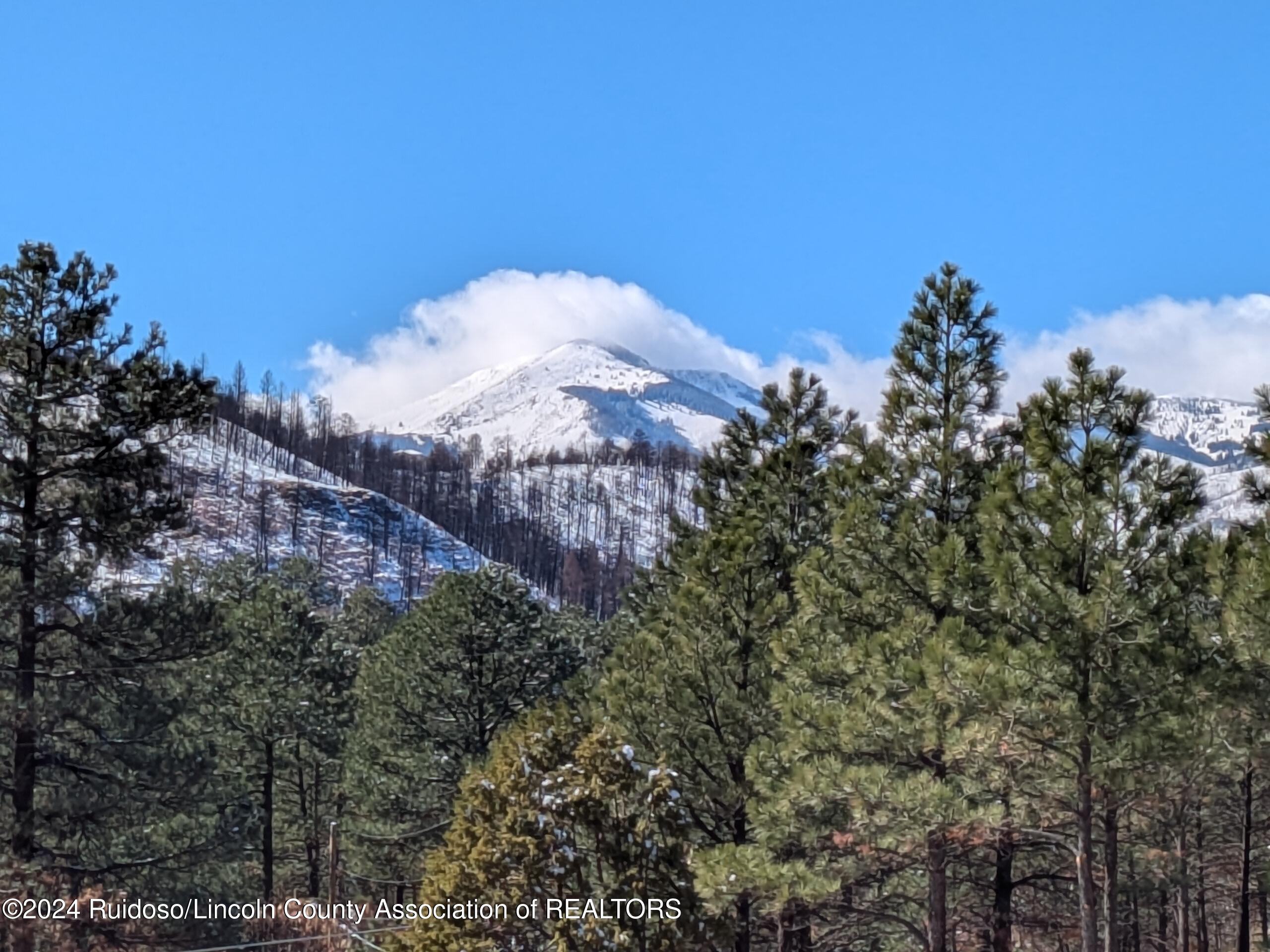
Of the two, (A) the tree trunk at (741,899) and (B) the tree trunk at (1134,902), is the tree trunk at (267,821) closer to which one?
(A) the tree trunk at (741,899)

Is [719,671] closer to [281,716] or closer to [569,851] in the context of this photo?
[569,851]

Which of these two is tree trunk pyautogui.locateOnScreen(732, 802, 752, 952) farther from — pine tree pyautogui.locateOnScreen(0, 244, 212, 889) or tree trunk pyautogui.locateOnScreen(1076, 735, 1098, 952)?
pine tree pyautogui.locateOnScreen(0, 244, 212, 889)

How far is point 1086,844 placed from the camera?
8.94 m

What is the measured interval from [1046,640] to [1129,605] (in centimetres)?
79

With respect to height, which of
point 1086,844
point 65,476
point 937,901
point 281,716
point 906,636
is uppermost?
point 65,476

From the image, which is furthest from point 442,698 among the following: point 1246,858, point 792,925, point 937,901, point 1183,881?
point 1246,858

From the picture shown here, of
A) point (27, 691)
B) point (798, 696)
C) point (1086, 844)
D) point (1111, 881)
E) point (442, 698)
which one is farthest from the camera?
point (442, 698)

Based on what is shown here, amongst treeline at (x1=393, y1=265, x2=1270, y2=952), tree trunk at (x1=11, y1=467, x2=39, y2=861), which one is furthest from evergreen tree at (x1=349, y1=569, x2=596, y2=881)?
tree trunk at (x1=11, y1=467, x2=39, y2=861)

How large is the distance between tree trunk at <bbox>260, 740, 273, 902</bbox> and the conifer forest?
1.85 m

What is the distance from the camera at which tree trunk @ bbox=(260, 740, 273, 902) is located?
2233 cm

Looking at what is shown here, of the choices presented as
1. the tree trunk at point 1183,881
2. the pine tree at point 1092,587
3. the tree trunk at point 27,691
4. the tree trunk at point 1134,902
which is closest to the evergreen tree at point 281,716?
the tree trunk at point 27,691

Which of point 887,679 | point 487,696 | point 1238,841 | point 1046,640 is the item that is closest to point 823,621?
point 887,679

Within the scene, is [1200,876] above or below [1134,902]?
above

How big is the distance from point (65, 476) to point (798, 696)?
8667 millimetres
